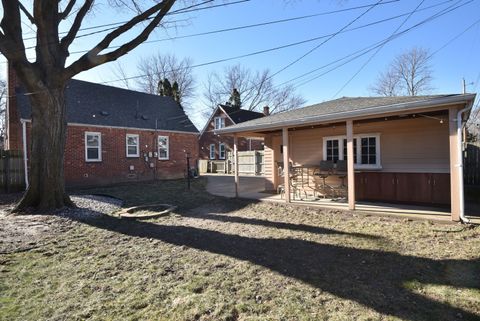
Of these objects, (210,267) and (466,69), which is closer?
(210,267)

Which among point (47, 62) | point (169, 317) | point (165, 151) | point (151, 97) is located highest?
point (151, 97)

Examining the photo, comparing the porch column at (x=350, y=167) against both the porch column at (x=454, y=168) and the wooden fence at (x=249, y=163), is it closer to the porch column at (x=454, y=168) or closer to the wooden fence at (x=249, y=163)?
the porch column at (x=454, y=168)

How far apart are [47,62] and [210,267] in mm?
7871

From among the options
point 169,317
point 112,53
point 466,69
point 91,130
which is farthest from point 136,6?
point 466,69

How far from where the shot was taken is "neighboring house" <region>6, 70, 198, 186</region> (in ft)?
43.6

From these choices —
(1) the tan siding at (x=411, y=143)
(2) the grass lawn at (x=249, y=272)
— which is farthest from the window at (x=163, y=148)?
(1) the tan siding at (x=411, y=143)

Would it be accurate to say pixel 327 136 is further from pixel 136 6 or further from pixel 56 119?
pixel 56 119

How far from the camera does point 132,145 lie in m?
16.1

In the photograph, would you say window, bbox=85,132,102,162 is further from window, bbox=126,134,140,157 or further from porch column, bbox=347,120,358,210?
porch column, bbox=347,120,358,210

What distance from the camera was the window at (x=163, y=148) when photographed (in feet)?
57.5

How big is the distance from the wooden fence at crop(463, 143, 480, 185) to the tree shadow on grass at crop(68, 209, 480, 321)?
780 cm

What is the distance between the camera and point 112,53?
312 inches

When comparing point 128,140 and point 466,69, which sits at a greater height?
point 466,69

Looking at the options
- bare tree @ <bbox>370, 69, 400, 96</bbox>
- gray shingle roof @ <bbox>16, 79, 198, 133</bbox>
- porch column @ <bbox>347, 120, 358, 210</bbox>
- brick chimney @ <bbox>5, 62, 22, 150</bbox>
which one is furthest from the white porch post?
bare tree @ <bbox>370, 69, 400, 96</bbox>
